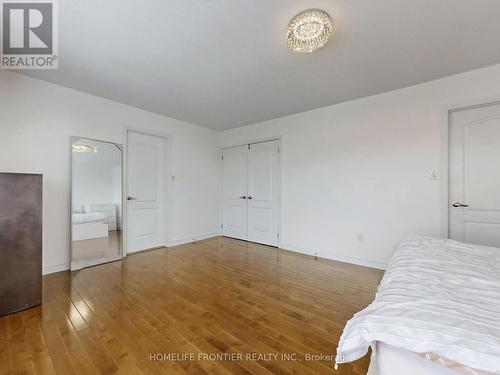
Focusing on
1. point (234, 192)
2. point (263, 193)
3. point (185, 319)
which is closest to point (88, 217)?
point (185, 319)

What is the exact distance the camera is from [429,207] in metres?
2.81

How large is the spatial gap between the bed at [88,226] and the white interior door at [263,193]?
2671 mm

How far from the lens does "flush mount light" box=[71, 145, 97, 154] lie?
314 cm

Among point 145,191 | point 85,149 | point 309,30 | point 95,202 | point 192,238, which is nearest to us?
point 309,30

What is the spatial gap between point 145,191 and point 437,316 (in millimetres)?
4161

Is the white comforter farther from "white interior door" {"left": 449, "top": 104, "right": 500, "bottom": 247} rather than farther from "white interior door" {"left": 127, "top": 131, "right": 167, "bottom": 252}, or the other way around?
"white interior door" {"left": 127, "top": 131, "right": 167, "bottom": 252}

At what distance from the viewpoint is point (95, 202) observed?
3.35m

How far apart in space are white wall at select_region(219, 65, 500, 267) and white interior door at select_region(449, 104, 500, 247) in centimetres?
16

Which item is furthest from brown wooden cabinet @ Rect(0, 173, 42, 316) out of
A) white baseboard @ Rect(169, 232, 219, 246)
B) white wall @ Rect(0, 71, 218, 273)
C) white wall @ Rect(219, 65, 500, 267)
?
white wall @ Rect(219, 65, 500, 267)

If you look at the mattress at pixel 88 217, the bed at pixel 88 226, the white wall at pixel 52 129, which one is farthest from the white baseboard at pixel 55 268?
the mattress at pixel 88 217

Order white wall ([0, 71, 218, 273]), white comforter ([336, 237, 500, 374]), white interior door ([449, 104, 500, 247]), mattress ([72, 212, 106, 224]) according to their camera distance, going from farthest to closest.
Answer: mattress ([72, 212, 106, 224]), white wall ([0, 71, 218, 273]), white interior door ([449, 104, 500, 247]), white comforter ([336, 237, 500, 374])

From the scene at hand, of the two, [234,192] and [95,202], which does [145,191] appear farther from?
[234,192]

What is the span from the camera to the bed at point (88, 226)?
3.12m

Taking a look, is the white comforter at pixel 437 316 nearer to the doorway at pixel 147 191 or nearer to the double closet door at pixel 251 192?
the double closet door at pixel 251 192
